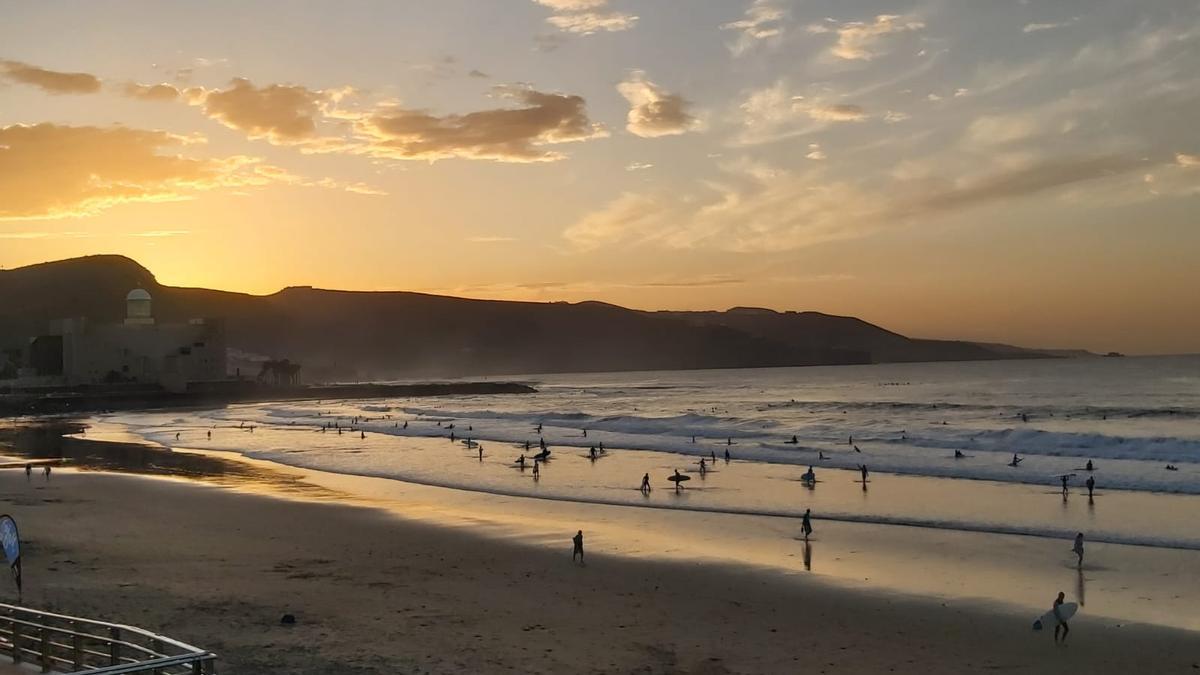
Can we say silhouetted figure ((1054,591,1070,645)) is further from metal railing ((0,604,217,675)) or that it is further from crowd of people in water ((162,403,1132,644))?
metal railing ((0,604,217,675))

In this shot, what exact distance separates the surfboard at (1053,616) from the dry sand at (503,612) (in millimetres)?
199

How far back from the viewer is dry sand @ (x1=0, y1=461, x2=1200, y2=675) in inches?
448

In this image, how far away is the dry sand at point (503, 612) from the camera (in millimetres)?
11375

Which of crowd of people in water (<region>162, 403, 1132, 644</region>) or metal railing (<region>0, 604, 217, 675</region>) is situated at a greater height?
metal railing (<region>0, 604, 217, 675</region>)

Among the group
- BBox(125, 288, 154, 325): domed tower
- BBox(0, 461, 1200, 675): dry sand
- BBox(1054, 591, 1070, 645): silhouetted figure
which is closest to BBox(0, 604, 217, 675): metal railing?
BBox(0, 461, 1200, 675): dry sand

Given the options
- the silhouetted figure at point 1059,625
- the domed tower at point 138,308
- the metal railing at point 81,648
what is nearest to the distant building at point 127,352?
the domed tower at point 138,308

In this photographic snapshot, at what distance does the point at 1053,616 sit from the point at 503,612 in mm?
7758

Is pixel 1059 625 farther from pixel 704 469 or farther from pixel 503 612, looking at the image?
pixel 704 469

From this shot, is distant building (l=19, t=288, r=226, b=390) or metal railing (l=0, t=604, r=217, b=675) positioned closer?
metal railing (l=0, t=604, r=217, b=675)

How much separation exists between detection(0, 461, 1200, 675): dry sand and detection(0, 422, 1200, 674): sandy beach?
4 centimetres

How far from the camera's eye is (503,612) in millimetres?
13766

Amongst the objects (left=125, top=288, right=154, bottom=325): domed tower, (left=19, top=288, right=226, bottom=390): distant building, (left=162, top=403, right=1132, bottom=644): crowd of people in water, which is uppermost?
(left=125, top=288, right=154, bottom=325): domed tower

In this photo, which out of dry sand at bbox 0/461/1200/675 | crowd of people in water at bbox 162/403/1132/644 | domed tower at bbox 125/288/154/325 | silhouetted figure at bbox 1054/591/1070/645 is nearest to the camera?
dry sand at bbox 0/461/1200/675

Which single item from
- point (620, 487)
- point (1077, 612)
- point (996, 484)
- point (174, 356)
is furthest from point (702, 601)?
point (174, 356)
